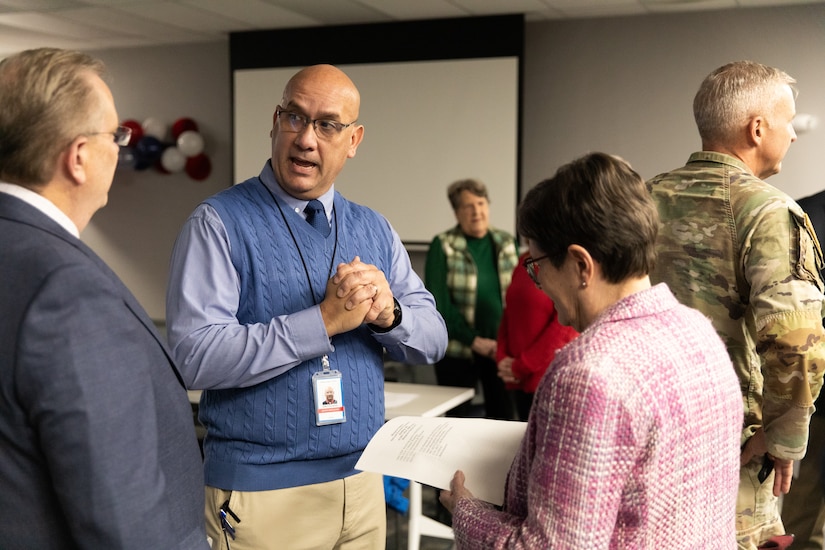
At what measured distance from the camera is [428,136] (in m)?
6.03

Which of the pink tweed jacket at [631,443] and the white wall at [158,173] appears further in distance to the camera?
the white wall at [158,173]

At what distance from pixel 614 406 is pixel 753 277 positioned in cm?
83

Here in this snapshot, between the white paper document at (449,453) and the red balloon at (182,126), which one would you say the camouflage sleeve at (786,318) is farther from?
the red balloon at (182,126)

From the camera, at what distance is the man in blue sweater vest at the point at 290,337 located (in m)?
1.56

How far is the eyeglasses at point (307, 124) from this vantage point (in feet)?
5.70

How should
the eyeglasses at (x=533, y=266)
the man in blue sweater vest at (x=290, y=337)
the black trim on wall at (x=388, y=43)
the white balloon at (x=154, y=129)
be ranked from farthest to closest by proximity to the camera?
the white balloon at (x=154, y=129)
the black trim on wall at (x=388, y=43)
the man in blue sweater vest at (x=290, y=337)
the eyeglasses at (x=533, y=266)

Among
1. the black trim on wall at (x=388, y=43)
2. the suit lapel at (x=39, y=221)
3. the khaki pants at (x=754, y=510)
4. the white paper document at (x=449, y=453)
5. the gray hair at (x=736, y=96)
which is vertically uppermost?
the black trim on wall at (x=388, y=43)

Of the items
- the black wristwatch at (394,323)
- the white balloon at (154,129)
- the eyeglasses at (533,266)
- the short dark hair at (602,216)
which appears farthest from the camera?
the white balloon at (154,129)

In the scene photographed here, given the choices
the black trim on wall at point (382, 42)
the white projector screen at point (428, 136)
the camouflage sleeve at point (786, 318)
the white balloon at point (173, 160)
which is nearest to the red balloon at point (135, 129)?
the white balloon at point (173, 160)

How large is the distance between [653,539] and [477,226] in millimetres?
3310

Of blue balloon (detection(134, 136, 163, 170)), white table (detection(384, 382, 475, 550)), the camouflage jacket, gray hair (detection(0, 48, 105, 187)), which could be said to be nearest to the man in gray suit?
gray hair (detection(0, 48, 105, 187))

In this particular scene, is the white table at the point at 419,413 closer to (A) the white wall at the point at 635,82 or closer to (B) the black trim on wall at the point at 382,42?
(A) the white wall at the point at 635,82

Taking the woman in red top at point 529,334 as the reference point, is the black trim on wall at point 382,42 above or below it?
above

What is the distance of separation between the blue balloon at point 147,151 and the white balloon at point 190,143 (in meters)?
0.30
